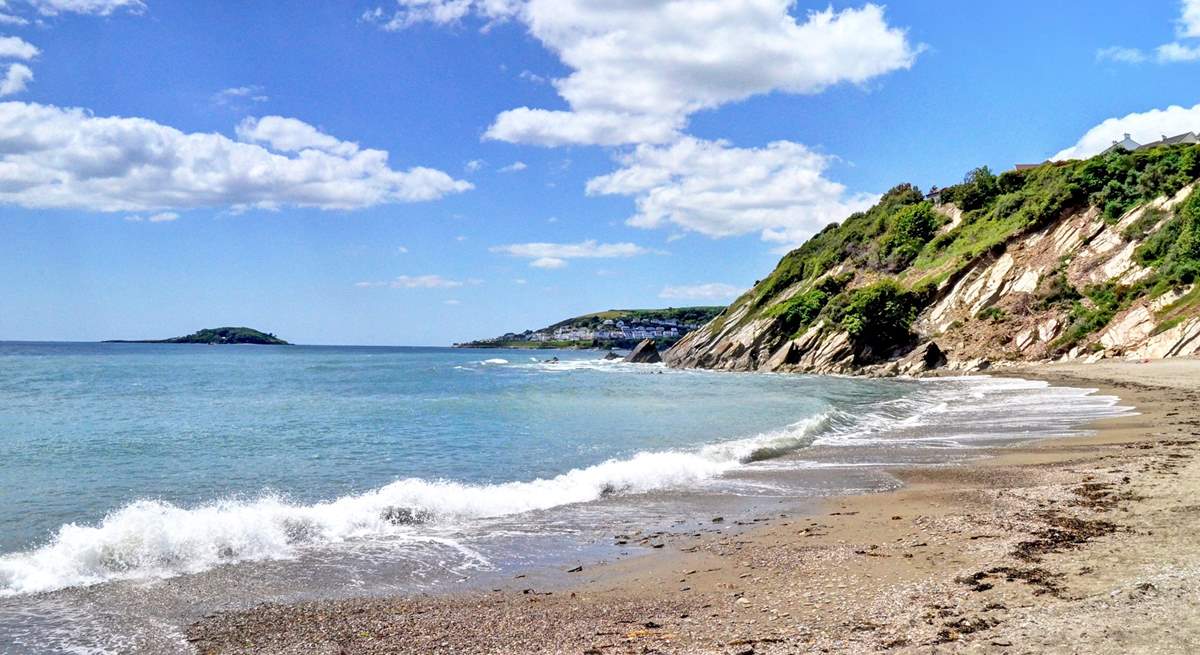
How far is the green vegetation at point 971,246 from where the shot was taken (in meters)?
50.6

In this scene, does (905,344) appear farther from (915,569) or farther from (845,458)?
(915,569)

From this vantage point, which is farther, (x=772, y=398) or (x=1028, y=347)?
(x=1028, y=347)

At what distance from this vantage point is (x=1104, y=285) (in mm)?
52594

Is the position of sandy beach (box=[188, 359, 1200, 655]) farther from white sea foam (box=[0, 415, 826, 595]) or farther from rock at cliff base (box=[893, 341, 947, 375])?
rock at cliff base (box=[893, 341, 947, 375])

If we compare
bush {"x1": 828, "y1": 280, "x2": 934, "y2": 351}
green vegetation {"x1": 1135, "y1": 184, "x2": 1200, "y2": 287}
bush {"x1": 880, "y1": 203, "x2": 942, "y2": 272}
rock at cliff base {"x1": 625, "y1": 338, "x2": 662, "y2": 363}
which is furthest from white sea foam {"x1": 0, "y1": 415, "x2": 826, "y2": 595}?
rock at cliff base {"x1": 625, "y1": 338, "x2": 662, "y2": 363}

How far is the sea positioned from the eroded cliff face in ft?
50.5

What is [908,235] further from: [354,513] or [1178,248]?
[354,513]

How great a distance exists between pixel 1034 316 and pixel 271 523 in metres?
58.5

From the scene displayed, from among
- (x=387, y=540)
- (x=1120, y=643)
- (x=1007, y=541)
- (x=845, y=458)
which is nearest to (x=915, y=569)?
(x=1007, y=541)

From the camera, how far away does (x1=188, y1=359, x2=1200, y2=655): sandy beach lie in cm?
638

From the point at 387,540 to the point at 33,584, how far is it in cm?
461

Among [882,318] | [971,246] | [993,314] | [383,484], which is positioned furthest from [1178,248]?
[383,484]

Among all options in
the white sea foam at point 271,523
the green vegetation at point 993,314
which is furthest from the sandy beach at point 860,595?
the green vegetation at point 993,314

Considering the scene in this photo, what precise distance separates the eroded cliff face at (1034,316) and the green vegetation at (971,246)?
1.27ft
